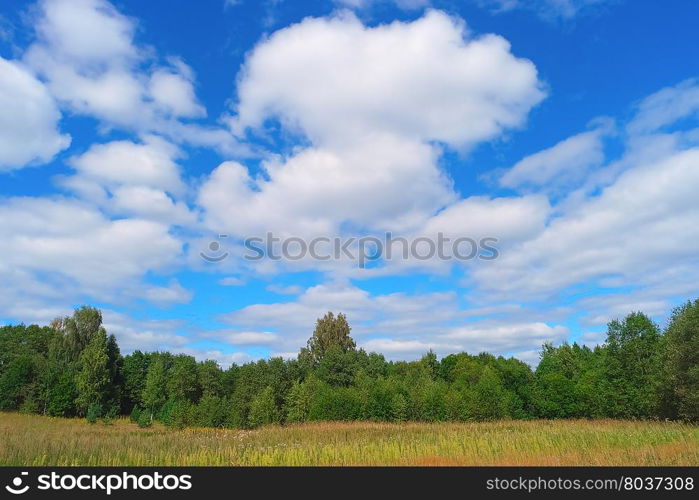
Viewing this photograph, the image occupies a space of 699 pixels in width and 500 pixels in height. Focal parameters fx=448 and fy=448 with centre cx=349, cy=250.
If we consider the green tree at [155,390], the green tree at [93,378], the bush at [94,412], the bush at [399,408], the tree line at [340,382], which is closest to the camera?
the tree line at [340,382]

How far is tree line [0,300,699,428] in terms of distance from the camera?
47.1m

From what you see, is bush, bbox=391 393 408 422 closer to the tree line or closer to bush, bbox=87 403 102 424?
the tree line

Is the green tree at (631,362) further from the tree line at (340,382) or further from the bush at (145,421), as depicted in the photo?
the bush at (145,421)

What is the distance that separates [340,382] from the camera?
2741 inches

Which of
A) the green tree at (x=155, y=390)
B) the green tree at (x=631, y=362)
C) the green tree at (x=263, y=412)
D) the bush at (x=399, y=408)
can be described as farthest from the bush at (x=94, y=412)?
the green tree at (x=631, y=362)

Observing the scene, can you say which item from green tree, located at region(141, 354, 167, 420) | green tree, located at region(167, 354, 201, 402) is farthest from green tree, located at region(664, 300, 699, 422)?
green tree, located at region(141, 354, 167, 420)

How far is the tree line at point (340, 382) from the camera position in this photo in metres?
47.1

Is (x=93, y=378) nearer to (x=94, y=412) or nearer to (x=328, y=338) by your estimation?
(x=94, y=412)

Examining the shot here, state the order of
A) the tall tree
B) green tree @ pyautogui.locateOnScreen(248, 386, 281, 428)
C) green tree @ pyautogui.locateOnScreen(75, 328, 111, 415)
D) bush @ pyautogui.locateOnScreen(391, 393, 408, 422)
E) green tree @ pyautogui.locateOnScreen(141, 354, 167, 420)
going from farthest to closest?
1. the tall tree
2. green tree @ pyautogui.locateOnScreen(141, 354, 167, 420)
3. green tree @ pyautogui.locateOnScreen(75, 328, 111, 415)
4. green tree @ pyautogui.locateOnScreen(248, 386, 281, 428)
5. bush @ pyautogui.locateOnScreen(391, 393, 408, 422)

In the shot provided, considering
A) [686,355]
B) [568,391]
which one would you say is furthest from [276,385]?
[686,355]

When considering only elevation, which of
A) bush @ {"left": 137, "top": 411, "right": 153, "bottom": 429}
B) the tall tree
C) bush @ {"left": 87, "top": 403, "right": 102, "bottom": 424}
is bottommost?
bush @ {"left": 137, "top": 411, "right": 153, "bottom": 429}

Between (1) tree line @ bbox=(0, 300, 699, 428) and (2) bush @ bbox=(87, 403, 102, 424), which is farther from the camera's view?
(2) bush @ bbox=(87, 403, 102, 424)
